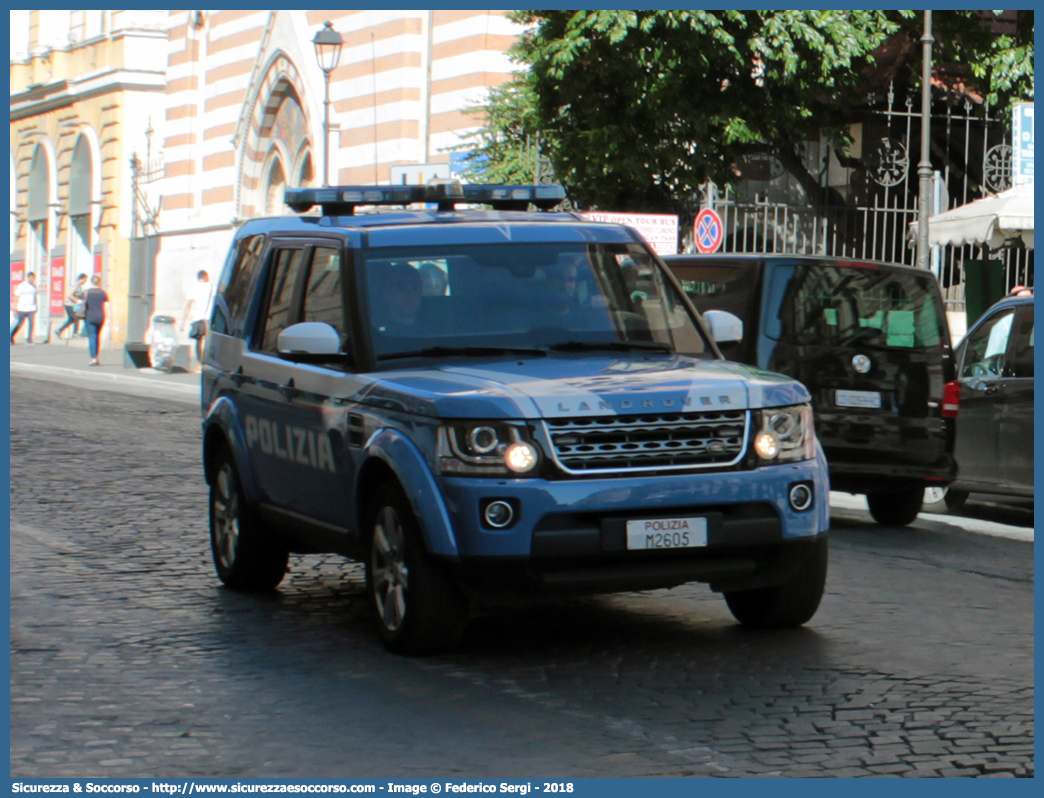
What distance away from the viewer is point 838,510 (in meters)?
13.4

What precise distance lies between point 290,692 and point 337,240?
2.40m

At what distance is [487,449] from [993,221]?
1525 centimetres

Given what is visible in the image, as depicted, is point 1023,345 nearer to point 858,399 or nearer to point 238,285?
point 858,399

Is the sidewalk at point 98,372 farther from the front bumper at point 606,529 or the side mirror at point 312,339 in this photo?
the front bumper at point 606,529

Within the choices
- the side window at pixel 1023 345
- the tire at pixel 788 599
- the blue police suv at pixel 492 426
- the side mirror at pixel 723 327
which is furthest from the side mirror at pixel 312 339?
the side window at pixel 1023 345

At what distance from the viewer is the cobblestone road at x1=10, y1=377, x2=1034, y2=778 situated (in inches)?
217

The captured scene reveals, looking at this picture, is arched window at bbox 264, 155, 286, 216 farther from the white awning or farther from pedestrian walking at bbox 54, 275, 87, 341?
the white awning

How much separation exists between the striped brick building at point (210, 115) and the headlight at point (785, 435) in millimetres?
20968

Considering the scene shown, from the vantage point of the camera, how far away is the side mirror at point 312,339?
7.61 m

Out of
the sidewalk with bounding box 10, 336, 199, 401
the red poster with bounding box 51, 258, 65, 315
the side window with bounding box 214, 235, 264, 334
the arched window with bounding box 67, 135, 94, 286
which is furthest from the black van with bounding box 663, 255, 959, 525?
the red poster with bounding box 51, 258, 65, 315

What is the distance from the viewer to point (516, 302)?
25.7 feet

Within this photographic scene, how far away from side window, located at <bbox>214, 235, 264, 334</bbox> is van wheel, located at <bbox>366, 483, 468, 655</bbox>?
221cm

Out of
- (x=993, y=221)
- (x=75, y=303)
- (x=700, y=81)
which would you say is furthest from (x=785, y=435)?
(x=75, y=303)

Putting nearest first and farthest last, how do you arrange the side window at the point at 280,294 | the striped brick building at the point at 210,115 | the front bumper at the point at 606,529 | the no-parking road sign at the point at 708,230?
the front bumper at the point at 606,529
the side window at the point at 280,294
the no-parking road sign at the point at 708,230
the striped brick building at the point at 210,115
